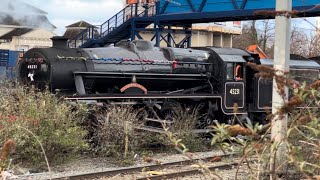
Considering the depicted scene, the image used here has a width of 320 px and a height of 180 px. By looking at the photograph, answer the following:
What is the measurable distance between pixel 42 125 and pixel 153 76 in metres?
3.80

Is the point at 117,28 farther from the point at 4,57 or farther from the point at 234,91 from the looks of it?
the point at 234,91

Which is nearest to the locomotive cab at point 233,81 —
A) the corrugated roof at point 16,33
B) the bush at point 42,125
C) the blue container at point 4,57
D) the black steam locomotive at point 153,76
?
the black steam locomotive at point 153,76

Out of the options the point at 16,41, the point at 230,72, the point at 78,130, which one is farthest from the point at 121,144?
the point at 16,41

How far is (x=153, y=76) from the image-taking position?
39.8 feet

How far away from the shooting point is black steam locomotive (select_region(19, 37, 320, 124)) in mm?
10914

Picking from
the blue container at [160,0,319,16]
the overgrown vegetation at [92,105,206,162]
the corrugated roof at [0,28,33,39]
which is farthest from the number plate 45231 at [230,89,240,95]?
the corrugated roof at [0,28,33,39]

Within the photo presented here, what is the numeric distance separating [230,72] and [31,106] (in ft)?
19.4

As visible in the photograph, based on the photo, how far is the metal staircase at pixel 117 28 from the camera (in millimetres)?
27094

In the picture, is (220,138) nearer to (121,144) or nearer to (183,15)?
(121,144)

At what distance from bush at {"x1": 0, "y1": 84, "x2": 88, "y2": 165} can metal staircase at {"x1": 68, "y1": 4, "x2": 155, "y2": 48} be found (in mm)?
16842

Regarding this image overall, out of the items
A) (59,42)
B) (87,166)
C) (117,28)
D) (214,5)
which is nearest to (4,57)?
(117,28)

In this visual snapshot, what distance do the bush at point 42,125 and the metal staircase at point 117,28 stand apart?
16.8 m

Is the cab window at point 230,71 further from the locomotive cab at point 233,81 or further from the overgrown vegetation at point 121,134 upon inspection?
the overgrown vegetation at point 121,134

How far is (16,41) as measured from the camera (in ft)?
201
